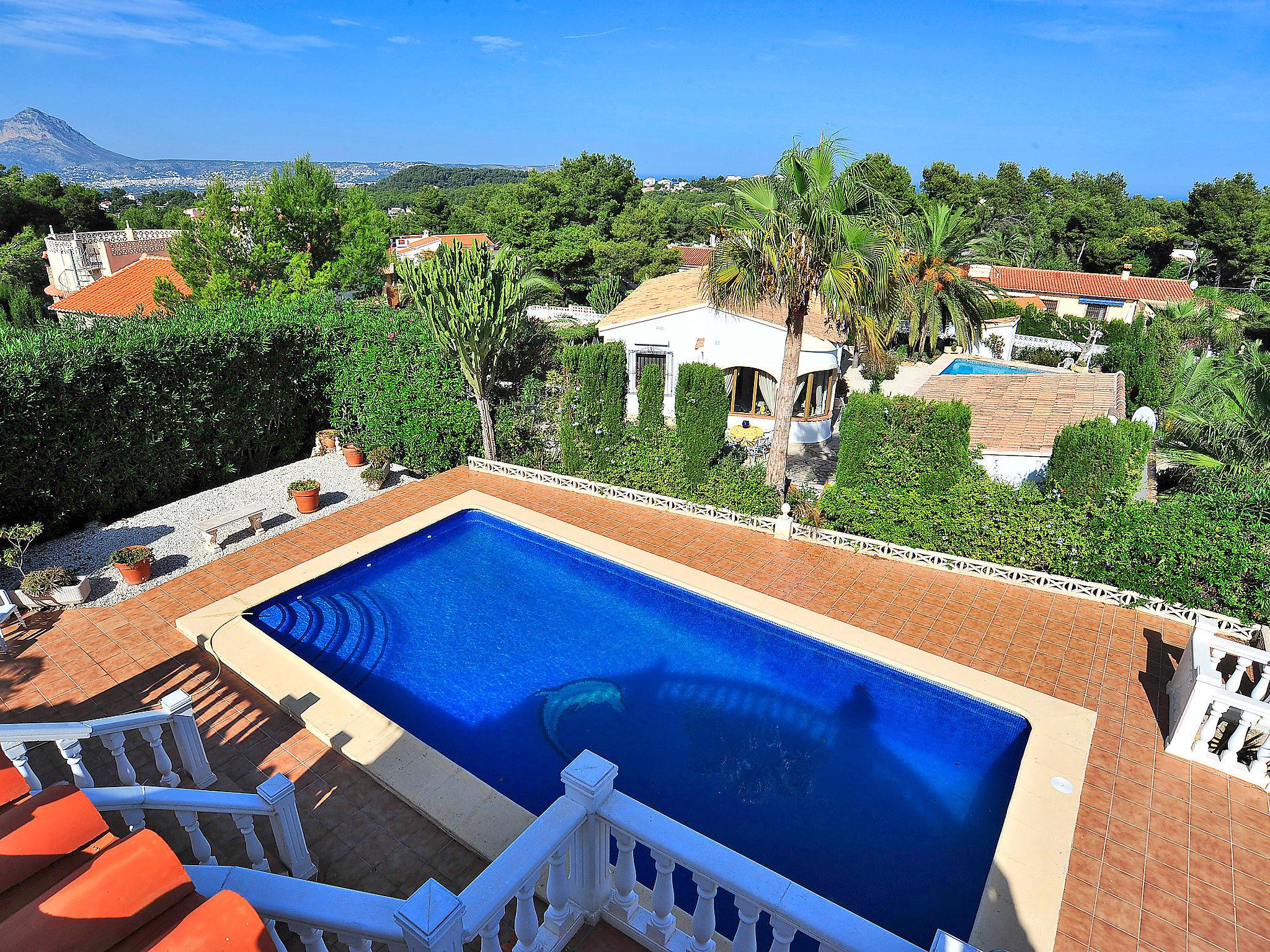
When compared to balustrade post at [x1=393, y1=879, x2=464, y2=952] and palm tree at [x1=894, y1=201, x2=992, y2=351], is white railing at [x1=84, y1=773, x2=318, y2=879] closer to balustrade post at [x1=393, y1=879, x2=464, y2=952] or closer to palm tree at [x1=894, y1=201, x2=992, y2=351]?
balustrade post at [x1=393, y1=879, x2=464, y2=952]

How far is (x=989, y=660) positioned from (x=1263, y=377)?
7.12 m

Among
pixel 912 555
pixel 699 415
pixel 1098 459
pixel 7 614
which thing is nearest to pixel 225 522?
pixel 7 614

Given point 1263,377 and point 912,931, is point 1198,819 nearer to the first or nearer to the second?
point 912,931

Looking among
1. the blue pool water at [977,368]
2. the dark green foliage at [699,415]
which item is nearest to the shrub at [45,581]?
the dark green foliage at [699,415]

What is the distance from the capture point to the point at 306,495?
14359mm

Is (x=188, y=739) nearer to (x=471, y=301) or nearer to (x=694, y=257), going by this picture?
(x=471, y=301)

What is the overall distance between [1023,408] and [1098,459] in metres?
6.51

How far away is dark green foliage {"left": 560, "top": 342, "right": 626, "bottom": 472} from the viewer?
51.4ft

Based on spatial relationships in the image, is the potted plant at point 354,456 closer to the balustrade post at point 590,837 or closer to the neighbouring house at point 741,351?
the neighbouring house at point 741,351

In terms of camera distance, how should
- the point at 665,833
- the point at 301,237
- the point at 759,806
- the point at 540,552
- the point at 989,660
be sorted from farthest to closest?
1. the point at 301,237
2. the point at 540,552
3. the point at 989,660
4. the point at 759,806
5. the point at 665,833

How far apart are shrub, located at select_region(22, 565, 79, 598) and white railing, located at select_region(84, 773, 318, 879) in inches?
293

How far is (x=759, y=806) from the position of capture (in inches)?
311

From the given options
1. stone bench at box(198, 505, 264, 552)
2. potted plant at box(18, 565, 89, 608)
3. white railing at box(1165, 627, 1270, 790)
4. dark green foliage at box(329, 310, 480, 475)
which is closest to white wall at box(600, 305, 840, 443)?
dark green foliage at box(329, 310, 480, 475)

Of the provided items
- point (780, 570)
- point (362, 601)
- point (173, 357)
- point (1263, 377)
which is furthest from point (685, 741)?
point (173, 357)
